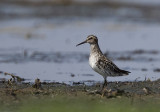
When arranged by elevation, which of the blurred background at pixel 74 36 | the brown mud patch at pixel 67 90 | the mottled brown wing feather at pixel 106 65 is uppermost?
the blurred background at pixel 74 36

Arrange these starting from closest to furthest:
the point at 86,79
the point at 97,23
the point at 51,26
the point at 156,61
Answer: the point at 86,79, the point at 156,61, the point at 51,26, the point at 97,23

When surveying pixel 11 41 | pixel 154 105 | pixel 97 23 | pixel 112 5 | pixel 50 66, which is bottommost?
pixel 154 105

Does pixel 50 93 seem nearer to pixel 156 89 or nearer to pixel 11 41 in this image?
pixel 156 89

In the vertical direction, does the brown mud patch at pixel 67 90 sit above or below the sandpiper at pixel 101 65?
below

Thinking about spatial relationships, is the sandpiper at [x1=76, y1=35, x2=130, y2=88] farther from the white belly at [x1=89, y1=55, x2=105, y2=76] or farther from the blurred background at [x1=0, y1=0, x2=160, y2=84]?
the blurred background at [x1=0, y1=0, x2=160, y2=84]

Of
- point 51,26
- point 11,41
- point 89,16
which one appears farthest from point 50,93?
point 89,16

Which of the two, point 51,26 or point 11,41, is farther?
point 51,26

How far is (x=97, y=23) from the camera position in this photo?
25.5 meters

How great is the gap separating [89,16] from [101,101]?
1922 centimetres

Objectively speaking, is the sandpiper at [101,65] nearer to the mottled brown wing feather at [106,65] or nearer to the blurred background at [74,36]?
the mottled brown wing feather at [106,65]

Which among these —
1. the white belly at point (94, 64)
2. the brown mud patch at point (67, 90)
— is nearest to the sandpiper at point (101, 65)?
the white belly at point (94, 64)

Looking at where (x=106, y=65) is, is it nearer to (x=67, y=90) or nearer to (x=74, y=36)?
(x=67, y=90)

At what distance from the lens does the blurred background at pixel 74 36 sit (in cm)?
1406

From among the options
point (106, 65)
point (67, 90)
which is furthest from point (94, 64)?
point (67, 90)
